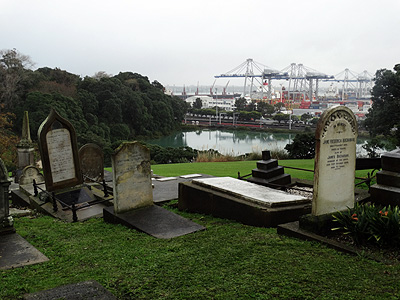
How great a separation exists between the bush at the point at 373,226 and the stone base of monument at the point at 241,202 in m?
1.03

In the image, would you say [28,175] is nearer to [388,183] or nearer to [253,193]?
[253,193]

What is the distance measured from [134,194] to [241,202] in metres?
1.87

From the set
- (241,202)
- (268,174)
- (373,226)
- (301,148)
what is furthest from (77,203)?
(301,148)

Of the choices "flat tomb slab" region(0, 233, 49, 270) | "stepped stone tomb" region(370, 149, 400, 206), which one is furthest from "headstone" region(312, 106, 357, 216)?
"flat tomb slab" region(0, 233, 49, 270)

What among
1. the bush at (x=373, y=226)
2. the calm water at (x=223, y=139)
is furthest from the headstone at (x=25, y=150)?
the calm water at (x=223, y=139)

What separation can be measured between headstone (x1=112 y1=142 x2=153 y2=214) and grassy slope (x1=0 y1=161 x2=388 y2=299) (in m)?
1.23

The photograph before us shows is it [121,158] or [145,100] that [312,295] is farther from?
[145,100]

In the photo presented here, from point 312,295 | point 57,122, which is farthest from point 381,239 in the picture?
point 57,122

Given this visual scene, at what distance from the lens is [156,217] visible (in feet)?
20.5

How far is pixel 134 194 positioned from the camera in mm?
6652

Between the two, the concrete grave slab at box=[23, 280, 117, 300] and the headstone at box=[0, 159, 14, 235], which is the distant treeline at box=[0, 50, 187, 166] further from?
the concrete grave slab at box=[23, 280, 117, 300]

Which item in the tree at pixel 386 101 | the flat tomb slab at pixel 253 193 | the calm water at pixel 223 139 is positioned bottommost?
the calm water at pixel 223 139

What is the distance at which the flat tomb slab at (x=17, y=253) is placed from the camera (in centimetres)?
433

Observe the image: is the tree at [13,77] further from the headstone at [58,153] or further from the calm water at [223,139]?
the headstone at [58,153]
